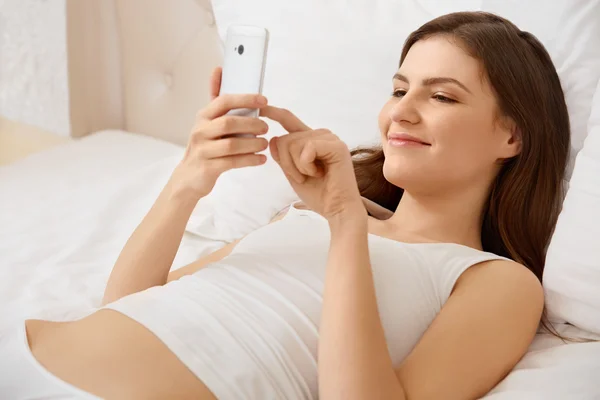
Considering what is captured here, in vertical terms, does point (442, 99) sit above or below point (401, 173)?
above

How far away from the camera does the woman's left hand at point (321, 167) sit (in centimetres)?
83

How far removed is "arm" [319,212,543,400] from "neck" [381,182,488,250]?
17 centimetres

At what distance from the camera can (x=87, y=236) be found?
1296 mm

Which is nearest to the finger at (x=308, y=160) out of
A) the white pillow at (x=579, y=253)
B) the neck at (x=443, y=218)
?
the neck at (x=443, y=218)

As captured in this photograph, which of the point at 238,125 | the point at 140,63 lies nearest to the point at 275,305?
the point at 238,125

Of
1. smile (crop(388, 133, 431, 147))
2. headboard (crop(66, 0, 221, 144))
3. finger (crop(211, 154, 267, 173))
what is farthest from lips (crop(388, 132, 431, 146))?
headboard (crop(66, 0, 221, 144))

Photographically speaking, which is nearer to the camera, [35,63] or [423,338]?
[423,338]

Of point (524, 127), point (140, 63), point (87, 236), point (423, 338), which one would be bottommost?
point (87, 236)

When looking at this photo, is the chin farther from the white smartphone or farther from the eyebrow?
the white smartphone

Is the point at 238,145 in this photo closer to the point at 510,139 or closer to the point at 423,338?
the point at 423,338

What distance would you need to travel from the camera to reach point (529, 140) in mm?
1039

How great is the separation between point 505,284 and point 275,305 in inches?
12.1

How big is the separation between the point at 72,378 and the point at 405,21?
3.16 ft

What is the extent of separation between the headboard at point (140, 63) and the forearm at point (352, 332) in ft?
3.45
